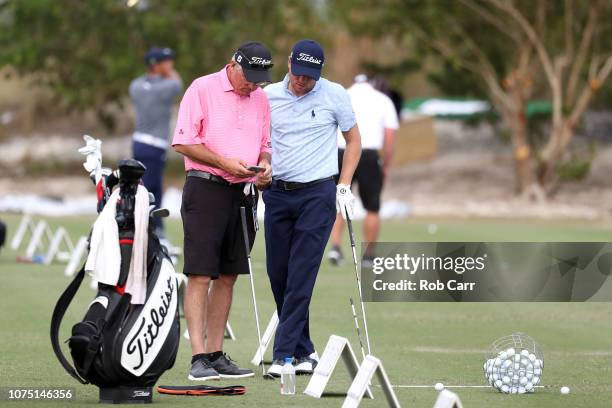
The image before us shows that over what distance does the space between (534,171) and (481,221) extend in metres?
5.33

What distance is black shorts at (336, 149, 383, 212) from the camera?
17.4 meters

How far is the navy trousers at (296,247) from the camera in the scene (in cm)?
973

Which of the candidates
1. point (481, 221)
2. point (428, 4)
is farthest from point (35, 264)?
point (428, 4)

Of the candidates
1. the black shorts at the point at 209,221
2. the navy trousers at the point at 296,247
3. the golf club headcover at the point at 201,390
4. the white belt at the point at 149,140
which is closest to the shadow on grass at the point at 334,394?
the golf club headcover at the point at 201,390

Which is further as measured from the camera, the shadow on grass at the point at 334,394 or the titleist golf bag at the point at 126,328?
the shadow on grass at the point at 334,394

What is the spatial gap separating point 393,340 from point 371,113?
6073 mm

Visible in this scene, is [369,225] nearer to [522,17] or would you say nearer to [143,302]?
[143,302]

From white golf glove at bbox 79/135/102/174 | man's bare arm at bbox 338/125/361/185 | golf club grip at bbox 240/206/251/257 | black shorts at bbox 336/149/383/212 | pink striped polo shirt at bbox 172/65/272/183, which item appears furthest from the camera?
black shorts at bbox 336/149/383/212

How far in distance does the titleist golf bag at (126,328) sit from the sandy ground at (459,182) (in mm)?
22314

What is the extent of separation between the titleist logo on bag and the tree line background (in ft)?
75.2

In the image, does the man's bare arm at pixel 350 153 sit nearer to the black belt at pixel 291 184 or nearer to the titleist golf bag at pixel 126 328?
the black belt at pixel 291 184

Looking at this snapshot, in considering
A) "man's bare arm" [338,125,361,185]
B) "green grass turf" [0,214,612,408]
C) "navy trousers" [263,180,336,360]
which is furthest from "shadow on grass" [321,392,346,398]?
"man's bare arm" [338,125,361,185]

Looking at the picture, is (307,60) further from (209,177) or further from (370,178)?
(370,178)

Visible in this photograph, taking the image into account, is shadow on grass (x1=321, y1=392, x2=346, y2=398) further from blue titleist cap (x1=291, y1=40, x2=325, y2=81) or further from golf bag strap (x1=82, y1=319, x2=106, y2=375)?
blue titleist cap (x1=291, y1=40, x2=325, y2=81)
